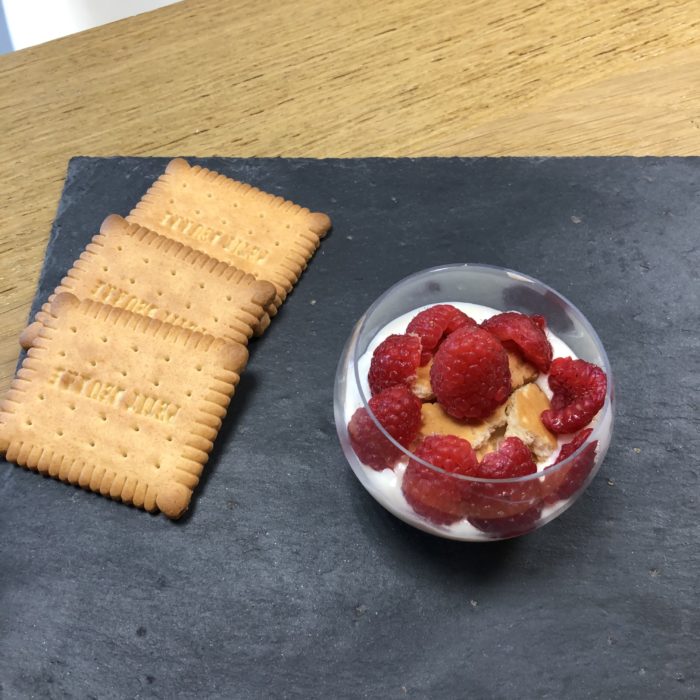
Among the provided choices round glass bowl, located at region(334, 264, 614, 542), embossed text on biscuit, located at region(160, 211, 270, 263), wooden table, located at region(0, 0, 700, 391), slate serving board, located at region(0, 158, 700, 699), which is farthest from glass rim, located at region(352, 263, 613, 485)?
wooden table, located at region(0, 0, 700, 391)

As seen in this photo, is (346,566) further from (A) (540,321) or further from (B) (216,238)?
(B) (216,238)

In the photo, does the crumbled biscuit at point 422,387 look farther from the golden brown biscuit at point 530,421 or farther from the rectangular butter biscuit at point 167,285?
the rectangular butter biscuit at point 167,285

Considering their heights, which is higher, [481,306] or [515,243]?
[481,306]

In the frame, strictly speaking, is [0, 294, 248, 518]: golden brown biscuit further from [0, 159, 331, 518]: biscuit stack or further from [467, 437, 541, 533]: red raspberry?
[467, 437, 541, 533]: red raspberry

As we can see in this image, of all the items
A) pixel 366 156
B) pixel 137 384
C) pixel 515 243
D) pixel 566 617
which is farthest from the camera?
pixel 366 156

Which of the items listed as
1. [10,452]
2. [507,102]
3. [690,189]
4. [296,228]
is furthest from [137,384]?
[690,189]

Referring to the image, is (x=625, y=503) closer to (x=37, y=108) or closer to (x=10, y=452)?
(x=10, y=452)

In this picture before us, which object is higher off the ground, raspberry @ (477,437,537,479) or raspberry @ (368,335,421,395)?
raspberry @ (368,335,421,395)
